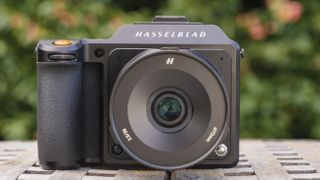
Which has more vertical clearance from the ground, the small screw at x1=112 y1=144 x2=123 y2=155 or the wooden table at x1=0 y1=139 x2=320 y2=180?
the small screw at x1=112 y1=144 x2=123 y2=155

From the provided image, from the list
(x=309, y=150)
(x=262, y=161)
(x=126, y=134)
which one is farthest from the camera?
(x=309, y=150)

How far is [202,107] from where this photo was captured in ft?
5.47

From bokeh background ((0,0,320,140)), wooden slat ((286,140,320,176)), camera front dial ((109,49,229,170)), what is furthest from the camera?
bokeh background ((0,0,320,140))

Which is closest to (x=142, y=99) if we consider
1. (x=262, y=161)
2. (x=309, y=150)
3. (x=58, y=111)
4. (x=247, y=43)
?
(x=58, y=111)

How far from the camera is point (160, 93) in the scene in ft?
5.50

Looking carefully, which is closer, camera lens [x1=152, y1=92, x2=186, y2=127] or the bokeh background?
camera lens [x1=152, y1=92, x2=186, y2=127]

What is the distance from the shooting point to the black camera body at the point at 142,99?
1.65 meters

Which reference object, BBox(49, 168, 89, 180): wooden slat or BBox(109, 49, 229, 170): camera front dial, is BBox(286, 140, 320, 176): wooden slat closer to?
BBox(109, 49, 229, 170): camera front dial

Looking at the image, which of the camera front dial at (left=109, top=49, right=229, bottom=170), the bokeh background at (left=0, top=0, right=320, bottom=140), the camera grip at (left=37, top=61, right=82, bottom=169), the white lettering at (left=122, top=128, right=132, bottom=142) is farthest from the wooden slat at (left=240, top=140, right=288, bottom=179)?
the bokeh background at (left=0, top=0, right=320, bottom=140)

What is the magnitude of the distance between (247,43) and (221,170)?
4.69ft

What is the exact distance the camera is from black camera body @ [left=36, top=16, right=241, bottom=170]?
1647 millimetres

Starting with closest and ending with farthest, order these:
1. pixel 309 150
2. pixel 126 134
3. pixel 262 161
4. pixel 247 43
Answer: pixel 126 134 → pixel 262 161 → pixel 309 150 → pixel 247 43

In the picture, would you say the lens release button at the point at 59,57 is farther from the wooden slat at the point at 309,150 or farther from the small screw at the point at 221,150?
the wooden slat at the point at 309,150

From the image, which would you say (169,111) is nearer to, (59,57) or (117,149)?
(117,149)
